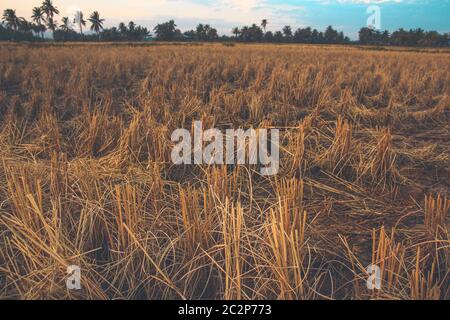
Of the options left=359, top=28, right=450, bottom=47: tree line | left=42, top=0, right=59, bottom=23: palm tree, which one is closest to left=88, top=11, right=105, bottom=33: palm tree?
left=42, top=0, right=59, bottom=23: palm tree

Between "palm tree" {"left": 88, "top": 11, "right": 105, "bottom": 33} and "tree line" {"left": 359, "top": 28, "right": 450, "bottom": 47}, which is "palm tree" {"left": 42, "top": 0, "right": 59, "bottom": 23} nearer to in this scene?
"palm tree" {"left": 88, "top": 11, "right": 105, "bottom": 33}

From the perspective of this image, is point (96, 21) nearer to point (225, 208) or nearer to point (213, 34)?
point (213, 34)

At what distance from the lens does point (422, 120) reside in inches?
171

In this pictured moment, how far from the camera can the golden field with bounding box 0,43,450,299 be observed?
1.44m

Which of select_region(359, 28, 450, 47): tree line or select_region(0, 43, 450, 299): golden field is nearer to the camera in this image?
select_region(0, 43, 450, 299): golden field

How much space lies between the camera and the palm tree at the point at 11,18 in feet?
173

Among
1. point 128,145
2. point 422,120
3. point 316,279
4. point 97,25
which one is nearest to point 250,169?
point 128,145

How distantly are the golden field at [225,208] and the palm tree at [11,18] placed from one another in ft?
197

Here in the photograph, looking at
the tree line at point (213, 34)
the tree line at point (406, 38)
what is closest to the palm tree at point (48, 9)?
the tree line at point (213, 34)

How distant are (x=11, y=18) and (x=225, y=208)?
63.9 m

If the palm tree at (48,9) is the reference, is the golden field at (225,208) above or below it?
below

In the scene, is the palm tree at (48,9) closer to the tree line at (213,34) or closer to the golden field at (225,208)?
the tree line at (213,34)

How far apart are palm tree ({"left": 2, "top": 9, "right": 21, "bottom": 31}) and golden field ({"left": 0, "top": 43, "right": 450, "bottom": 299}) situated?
59924 millimetres

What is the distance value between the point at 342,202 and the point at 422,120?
2.76 meters
